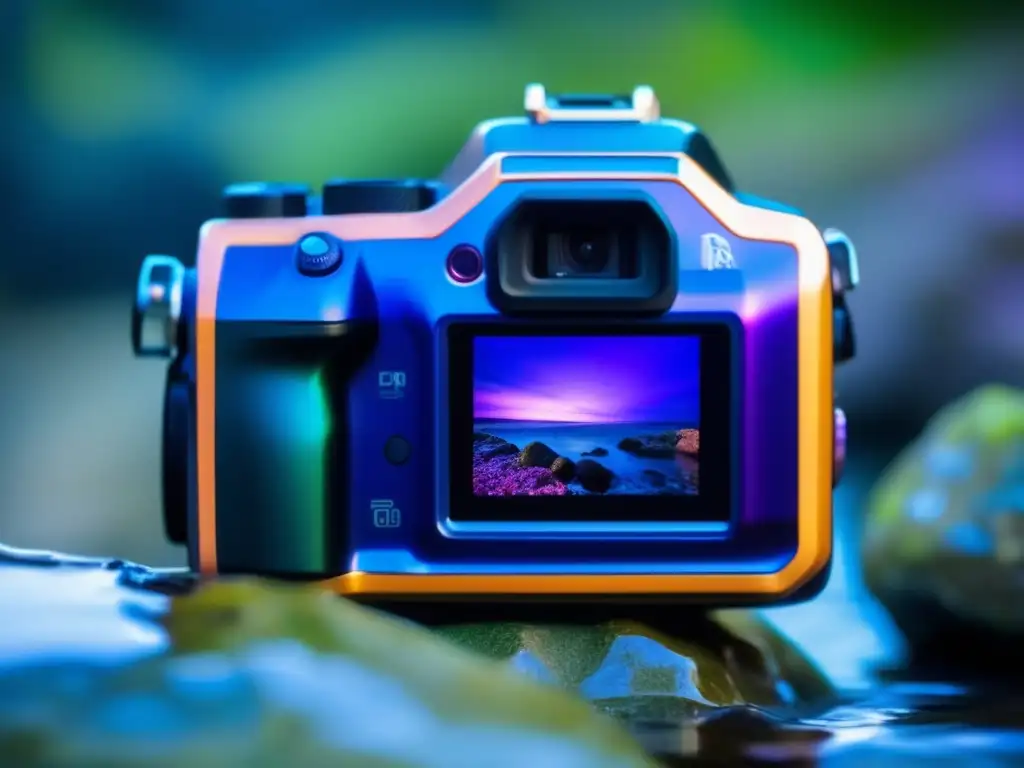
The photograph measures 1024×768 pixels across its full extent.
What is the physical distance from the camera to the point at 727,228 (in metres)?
0.75

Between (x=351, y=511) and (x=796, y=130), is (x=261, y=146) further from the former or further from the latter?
(x=351, y=511)

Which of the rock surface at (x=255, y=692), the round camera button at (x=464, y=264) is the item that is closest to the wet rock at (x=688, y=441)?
the round camera button at (x=464, y=264)

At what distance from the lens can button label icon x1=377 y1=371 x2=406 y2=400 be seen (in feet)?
2.51

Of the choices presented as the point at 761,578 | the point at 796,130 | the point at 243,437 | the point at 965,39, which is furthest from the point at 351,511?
the point at 965,39

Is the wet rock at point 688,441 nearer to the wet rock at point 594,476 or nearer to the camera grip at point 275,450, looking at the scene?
the wet rock at point 594,476

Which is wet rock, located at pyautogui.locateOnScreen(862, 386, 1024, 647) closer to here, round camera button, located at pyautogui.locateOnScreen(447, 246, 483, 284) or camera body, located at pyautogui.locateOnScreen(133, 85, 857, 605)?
camera body, located at pyautogui.locateOnScreen(133, 85, 857, 605)

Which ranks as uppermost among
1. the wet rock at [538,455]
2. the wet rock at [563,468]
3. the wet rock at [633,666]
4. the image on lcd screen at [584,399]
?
the image on lcd screen at [584,399]

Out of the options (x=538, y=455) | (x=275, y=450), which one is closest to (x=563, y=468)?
(x=538, y=455)

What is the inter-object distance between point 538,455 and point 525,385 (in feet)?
0.11

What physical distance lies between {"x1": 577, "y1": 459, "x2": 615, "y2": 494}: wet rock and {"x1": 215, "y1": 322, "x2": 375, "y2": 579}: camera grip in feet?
Result: 0.39

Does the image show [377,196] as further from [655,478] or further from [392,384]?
[655,478]

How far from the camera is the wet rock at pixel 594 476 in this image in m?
0.76

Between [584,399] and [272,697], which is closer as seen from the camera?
[272,697]

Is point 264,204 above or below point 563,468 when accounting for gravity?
above
